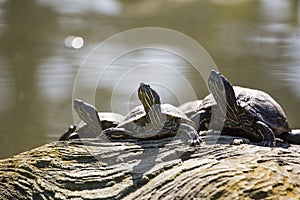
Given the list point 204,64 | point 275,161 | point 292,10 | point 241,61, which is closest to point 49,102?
point 204,64

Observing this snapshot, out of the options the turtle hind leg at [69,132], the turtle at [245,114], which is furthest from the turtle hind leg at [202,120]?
the turtle hind leg at [69,132]

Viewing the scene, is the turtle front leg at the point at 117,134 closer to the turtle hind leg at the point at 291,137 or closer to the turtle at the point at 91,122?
the turtle at the point at 91,122

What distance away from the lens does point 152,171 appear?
1.49m

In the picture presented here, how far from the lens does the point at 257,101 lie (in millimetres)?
1895

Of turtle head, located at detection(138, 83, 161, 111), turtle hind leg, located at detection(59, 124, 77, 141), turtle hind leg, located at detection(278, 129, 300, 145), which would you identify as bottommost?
turtle hind leg, located at detection(278, 129, 300, 145)

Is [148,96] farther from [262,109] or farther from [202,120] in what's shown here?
[262,109]

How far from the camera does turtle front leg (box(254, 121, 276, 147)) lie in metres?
1.72

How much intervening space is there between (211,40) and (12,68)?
1789mm

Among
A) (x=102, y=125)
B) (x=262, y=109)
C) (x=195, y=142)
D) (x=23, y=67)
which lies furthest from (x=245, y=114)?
(x=23, y=67)

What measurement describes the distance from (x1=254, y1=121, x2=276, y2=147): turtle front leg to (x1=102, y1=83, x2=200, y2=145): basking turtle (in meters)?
0.24

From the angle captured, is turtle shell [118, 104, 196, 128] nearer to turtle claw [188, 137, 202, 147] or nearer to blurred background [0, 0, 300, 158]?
turtle claw [188, 137, 202, 147]

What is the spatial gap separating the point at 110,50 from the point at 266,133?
9.33 feet

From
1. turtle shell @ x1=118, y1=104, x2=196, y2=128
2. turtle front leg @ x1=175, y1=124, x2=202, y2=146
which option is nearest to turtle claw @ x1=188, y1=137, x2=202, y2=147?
turtle front leg @ x1=175, y1=124, x2=202, y2=146

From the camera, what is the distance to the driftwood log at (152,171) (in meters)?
1.33
